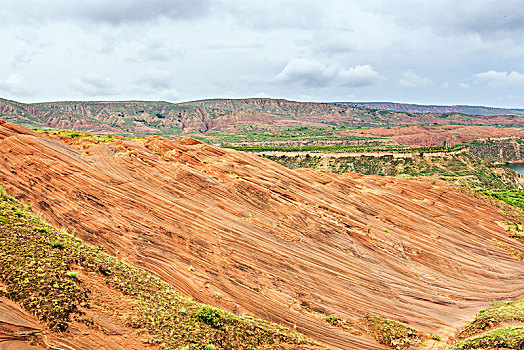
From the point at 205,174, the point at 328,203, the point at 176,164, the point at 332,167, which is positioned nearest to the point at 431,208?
the point at 328,203

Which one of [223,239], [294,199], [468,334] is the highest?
[294,199]

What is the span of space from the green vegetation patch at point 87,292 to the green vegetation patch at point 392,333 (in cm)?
588

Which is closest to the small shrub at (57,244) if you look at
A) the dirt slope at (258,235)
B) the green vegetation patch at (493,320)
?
the dirt slope at (258,235)

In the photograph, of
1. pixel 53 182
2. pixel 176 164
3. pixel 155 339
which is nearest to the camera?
pixel 155 339

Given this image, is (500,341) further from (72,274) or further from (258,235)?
(72,274)

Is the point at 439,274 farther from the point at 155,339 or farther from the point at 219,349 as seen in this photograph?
the point at 155,339

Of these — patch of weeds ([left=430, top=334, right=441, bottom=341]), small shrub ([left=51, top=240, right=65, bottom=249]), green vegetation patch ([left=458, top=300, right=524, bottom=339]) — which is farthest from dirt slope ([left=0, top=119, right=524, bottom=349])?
small shrub ([left=51, top=240, right=65, bottom=249])

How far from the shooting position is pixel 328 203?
33.9m

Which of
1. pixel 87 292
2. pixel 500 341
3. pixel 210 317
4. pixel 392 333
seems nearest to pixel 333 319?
pixel 392 333

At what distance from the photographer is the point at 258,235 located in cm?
2545

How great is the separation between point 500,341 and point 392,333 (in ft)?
24.0

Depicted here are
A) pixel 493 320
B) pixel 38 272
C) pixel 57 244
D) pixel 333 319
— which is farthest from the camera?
pixel 333 319

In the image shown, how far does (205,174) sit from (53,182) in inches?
469

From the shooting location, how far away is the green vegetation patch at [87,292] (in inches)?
498
